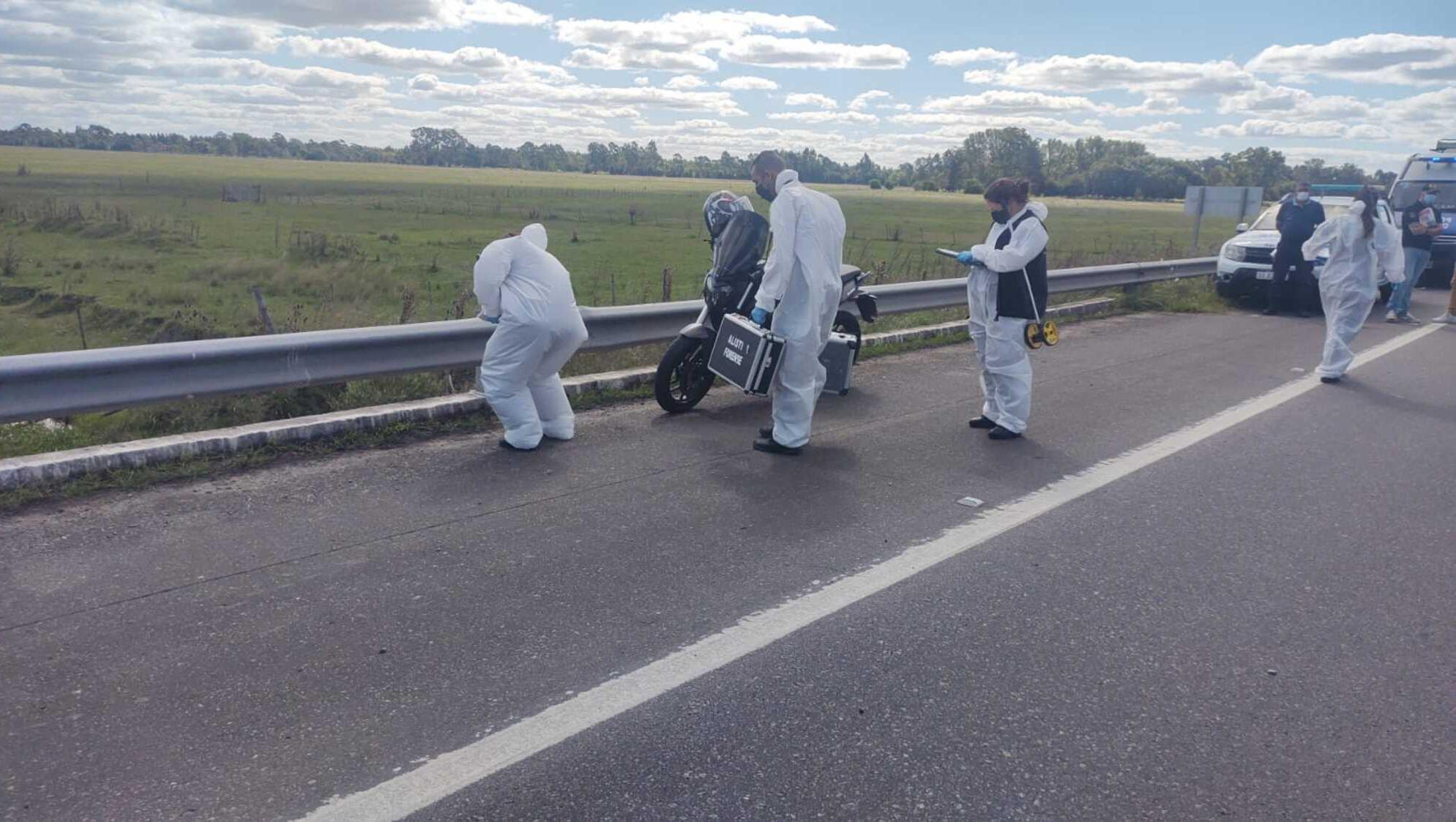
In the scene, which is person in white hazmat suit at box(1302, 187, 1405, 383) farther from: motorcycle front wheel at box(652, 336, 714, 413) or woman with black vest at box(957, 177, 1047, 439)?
motorcycle front wheel at box(652, 336, 714, 413)

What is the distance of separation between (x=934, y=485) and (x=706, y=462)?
1.43 metres

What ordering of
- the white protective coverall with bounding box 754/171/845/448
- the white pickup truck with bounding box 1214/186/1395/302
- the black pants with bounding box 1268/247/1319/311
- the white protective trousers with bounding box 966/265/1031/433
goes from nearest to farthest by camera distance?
the white protective coverall with bounding box 754/171/845/448 < the white protective trousers with bounding box 966/265/1031/433 < the black pants with bounding box 1268/247/1319/311 < the white pickup truck with bounding box 1214/186/1395/302

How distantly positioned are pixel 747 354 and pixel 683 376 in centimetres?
117

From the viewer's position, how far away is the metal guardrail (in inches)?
235

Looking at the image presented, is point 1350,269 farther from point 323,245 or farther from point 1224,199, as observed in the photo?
point 323,245

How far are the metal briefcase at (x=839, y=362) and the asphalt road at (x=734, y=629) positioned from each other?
5.18 ft

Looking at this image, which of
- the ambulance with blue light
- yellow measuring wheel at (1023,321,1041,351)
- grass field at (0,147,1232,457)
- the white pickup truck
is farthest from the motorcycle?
the ambulance with blue light

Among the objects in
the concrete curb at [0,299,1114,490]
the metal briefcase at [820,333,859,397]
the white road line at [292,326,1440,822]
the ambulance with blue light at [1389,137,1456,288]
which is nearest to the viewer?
the white road line at [292,326,1440,822]

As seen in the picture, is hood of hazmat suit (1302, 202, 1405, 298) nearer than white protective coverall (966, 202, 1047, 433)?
No

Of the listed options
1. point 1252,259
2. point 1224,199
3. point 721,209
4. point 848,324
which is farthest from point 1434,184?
point 721,209

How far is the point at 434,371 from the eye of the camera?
8.13 meters

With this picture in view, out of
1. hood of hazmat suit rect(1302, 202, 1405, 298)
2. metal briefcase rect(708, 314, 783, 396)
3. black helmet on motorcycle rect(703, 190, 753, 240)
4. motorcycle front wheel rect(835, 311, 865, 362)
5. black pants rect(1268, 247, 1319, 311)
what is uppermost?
black helmet on motorcycle rect(703, 190, 753, 240)

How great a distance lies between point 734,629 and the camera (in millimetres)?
4402

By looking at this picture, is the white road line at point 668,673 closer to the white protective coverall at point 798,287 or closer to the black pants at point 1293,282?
the white protective coverall at point 798,287
